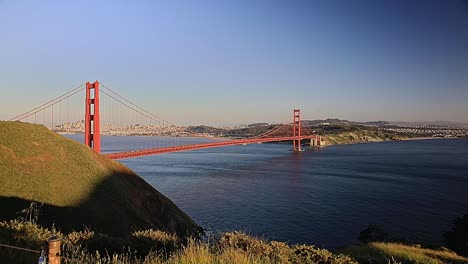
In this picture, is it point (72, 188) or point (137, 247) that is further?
point (72, 188)

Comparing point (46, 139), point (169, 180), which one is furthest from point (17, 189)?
point (169, 180)

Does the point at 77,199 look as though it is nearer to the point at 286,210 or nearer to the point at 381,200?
the point at 286,210

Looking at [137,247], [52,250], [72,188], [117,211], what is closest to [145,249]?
[137,247]

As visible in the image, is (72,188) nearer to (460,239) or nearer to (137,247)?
(137,247)

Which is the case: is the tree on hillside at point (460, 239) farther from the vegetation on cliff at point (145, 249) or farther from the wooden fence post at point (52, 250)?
the wooden fence post at point (52, 250)

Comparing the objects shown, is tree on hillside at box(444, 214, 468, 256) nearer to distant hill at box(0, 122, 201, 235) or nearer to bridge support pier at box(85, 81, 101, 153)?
distant hill at box(0, 122, 201, 235)

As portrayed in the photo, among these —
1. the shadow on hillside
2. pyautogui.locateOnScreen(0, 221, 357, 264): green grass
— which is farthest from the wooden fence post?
the shadow on hillside

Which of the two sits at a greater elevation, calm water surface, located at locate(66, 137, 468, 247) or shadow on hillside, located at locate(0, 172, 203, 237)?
shadow on hillside, located at locate(0, 172, 203, 237)
